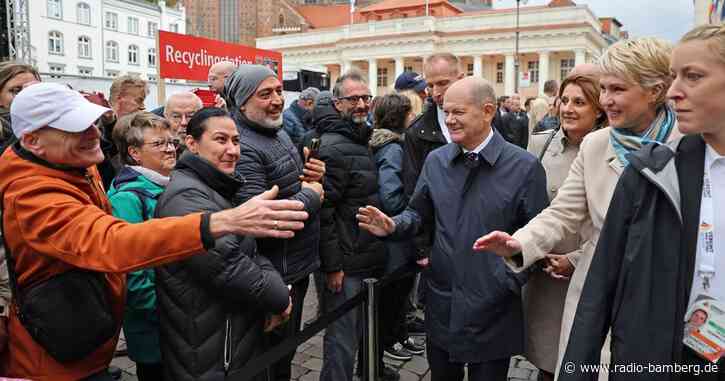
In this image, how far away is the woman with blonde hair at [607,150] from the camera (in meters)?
2.31

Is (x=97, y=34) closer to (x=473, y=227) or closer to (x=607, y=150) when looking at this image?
(x=473, y=227)

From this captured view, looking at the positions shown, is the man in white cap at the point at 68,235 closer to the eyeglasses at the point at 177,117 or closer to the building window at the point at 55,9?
the eyeglasses at the point at 177,117

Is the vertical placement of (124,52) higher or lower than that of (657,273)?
higher

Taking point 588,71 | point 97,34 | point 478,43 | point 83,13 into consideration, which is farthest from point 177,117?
point 478,43

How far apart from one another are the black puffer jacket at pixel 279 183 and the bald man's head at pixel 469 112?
918mm

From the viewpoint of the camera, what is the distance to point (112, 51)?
46031 mm

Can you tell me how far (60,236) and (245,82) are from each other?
1649 mm

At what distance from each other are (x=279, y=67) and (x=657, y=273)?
1133 centimetres

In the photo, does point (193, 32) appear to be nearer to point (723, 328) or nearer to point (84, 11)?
point (84, 11)

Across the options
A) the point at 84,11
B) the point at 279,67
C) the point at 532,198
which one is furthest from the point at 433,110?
the point at 84,11

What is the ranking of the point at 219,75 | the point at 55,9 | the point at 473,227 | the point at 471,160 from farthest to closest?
the point at 55,9 < the point at 219,75 < the point at 471,160 < the point at 473,227

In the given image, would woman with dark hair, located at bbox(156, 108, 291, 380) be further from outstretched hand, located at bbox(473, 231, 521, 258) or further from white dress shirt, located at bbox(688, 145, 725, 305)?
white dress shirt, located at bbox(688, 145, 725, 305)

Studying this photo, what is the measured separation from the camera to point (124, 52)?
47.1m

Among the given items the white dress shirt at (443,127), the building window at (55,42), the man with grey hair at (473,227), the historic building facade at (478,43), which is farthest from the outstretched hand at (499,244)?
the historic building facade at (478,43)
